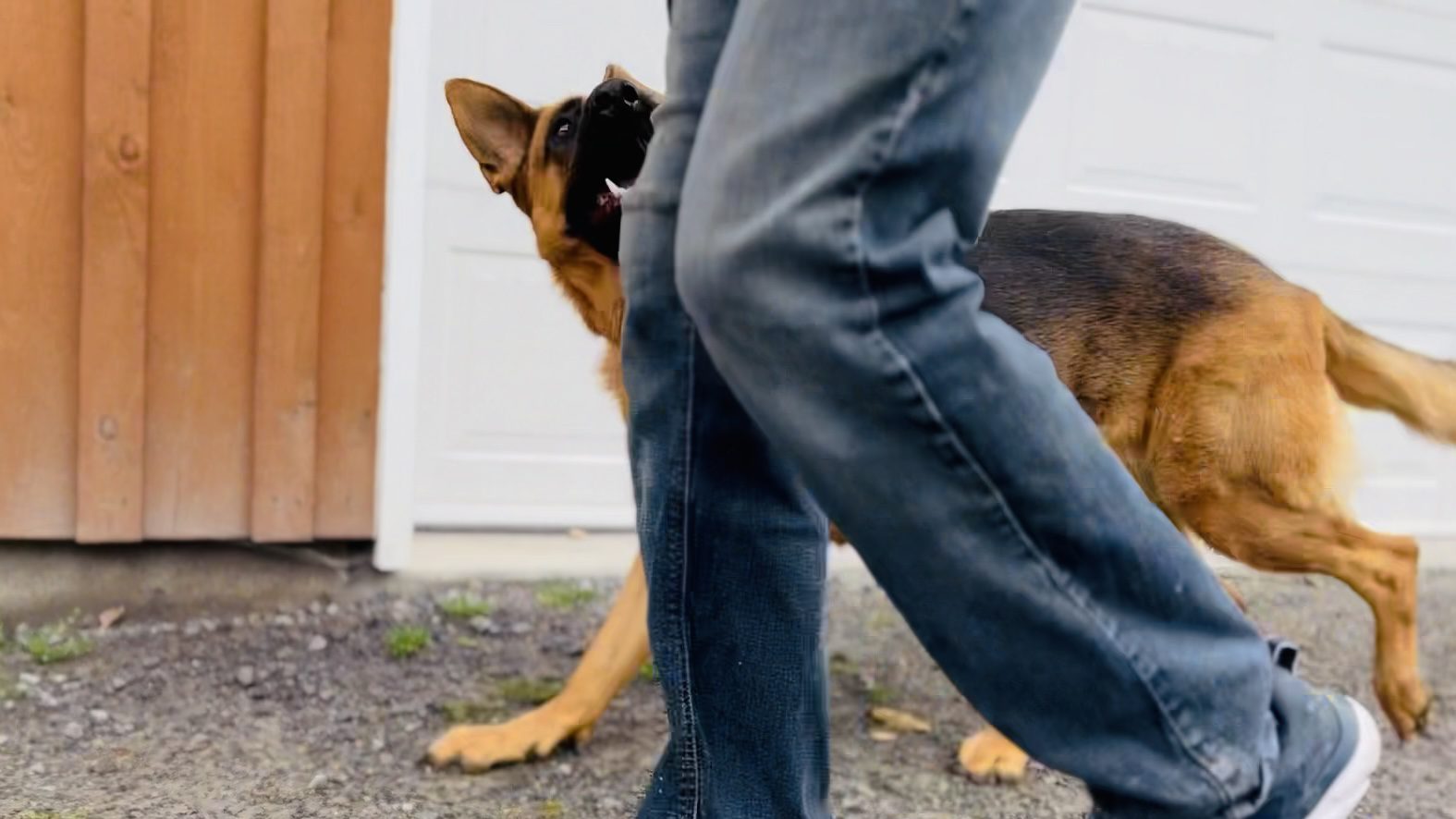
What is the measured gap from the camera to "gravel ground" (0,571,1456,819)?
2.28m

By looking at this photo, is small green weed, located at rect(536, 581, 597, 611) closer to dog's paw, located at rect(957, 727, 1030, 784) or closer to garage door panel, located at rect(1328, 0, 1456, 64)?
dog's paw, located at rect(957, 727, 1030, 784)

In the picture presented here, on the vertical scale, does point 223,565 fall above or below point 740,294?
below

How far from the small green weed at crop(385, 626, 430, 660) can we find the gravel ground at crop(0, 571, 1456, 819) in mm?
25

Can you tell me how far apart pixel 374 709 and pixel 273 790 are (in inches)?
18.5

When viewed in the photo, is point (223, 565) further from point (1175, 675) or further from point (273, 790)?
point (1175, 675)

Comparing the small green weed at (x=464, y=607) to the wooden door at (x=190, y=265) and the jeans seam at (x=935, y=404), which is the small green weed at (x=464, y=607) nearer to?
the wooden door at (x=190, y=265)

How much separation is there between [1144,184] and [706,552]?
3.44 m

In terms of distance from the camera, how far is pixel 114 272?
10.4 feet

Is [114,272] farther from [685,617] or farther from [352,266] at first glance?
[685,617]

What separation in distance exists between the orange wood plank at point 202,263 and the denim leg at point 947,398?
253 cm

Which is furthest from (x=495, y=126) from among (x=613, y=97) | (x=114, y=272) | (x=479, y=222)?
(x=114, y=272)

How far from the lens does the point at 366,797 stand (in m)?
2.26

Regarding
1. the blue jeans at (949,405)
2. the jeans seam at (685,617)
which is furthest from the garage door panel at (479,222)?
the blue jeans at (949,405)

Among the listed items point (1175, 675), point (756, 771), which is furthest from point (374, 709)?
point (1175, 675)
